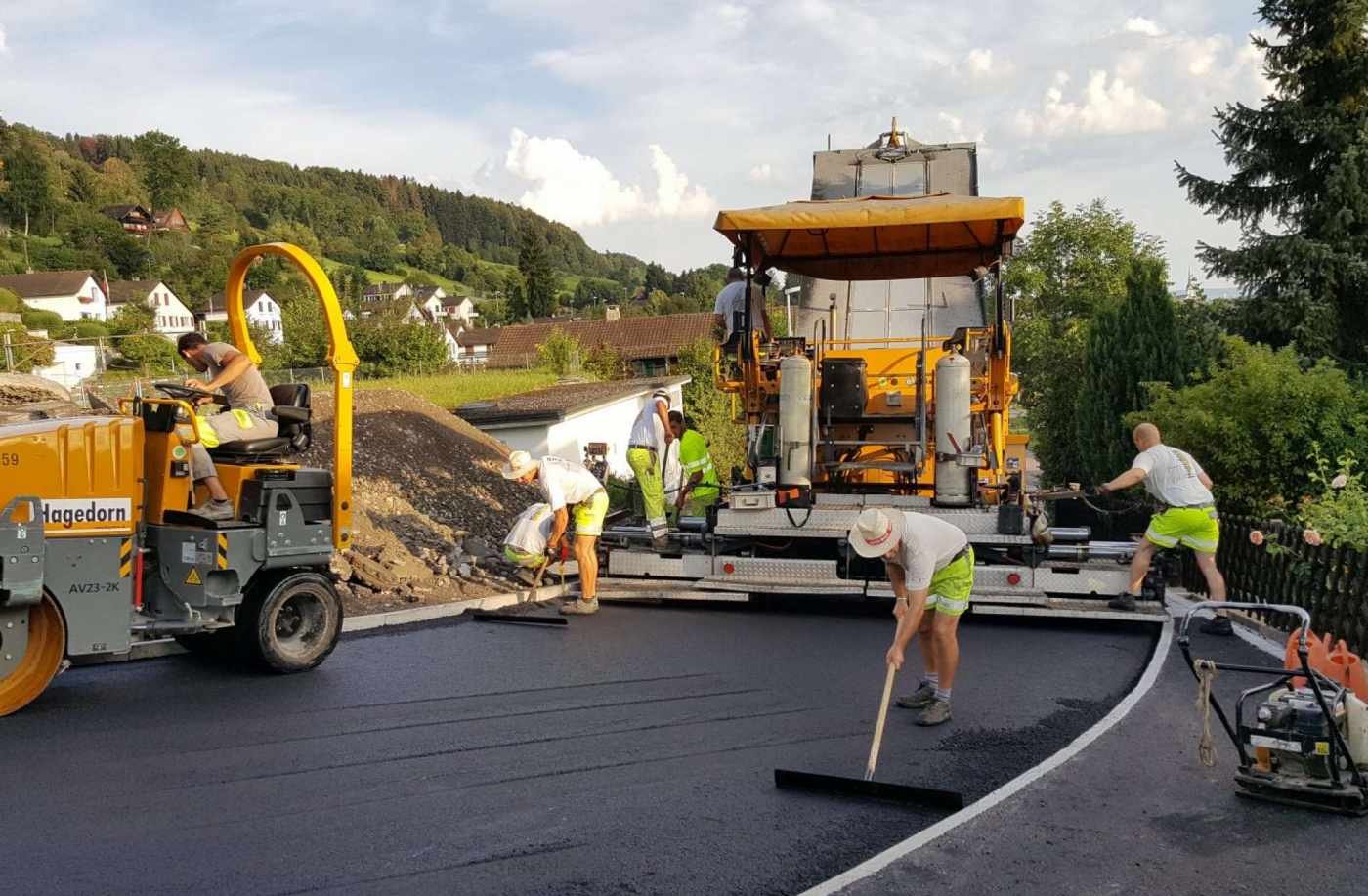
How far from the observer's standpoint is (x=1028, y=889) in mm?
3652

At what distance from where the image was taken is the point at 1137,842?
4047 millimetres

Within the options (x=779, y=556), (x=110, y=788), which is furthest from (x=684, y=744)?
(x=779, y=556)

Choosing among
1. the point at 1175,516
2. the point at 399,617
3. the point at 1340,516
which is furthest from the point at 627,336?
the point at 1340,516

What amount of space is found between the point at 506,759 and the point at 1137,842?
8.91ft

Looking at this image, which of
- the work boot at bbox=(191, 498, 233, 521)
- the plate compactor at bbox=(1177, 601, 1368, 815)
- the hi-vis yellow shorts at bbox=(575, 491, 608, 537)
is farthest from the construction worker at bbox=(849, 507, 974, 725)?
the work boot at bbox=(191, 498, 233, 521)

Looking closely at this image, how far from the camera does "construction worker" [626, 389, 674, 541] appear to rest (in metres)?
10.4

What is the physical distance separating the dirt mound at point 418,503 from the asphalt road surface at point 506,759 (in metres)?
1.64

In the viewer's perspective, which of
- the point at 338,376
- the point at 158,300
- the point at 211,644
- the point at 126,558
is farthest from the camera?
the point at 158,300

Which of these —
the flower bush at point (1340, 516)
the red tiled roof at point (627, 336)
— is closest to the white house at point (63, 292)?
the red tiled roof at point (627, 336)

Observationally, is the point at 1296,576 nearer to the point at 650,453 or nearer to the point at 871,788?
the point at 871,788

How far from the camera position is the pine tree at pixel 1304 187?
16766 mm

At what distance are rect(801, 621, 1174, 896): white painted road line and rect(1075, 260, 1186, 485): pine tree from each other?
11003 mm

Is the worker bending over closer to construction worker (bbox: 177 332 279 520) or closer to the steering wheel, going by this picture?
construction worker (bbox: 177 332 279 520)

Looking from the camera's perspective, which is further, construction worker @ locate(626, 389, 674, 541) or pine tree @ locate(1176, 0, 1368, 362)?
pine tree @ locate(1176, 0, 1368, 362)
